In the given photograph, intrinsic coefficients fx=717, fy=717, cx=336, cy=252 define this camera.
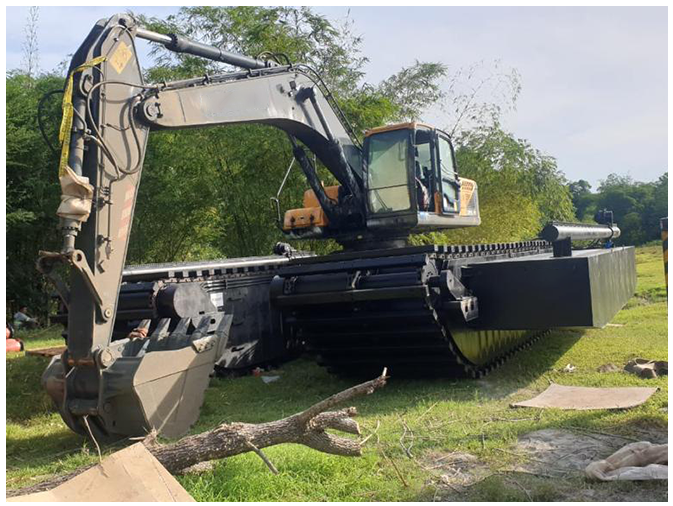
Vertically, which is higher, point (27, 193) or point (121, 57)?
point (27, 193)

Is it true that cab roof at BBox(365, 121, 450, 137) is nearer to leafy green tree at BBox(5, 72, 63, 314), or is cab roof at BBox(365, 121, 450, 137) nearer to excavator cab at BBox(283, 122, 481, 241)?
excavator cab at BBox(283, 122, 481, 241)

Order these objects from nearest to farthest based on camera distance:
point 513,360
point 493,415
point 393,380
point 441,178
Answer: point 493,415 → point 393,380 → point 441,178 → point 513,360

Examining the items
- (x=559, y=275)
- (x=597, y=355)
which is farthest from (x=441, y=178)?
(x=597, y=355)

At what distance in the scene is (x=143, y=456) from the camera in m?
3.71

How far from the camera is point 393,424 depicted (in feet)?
17.4

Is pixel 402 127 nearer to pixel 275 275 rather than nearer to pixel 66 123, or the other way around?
pixel 275 275

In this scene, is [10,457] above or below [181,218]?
below

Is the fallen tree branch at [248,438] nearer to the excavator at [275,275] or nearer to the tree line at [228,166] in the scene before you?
the excavator at [275,275]

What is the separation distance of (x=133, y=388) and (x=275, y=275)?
8.40 feet

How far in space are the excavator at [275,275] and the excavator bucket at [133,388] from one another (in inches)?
0.5

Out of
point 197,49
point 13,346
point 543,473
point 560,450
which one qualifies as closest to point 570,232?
point 560,450

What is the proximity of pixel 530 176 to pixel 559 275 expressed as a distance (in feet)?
52.6

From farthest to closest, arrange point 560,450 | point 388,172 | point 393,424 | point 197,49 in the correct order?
point 388,172 < point 197,49 < point 393,424 < point 560,450

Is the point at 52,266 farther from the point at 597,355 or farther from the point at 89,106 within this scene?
the point at 597,355
